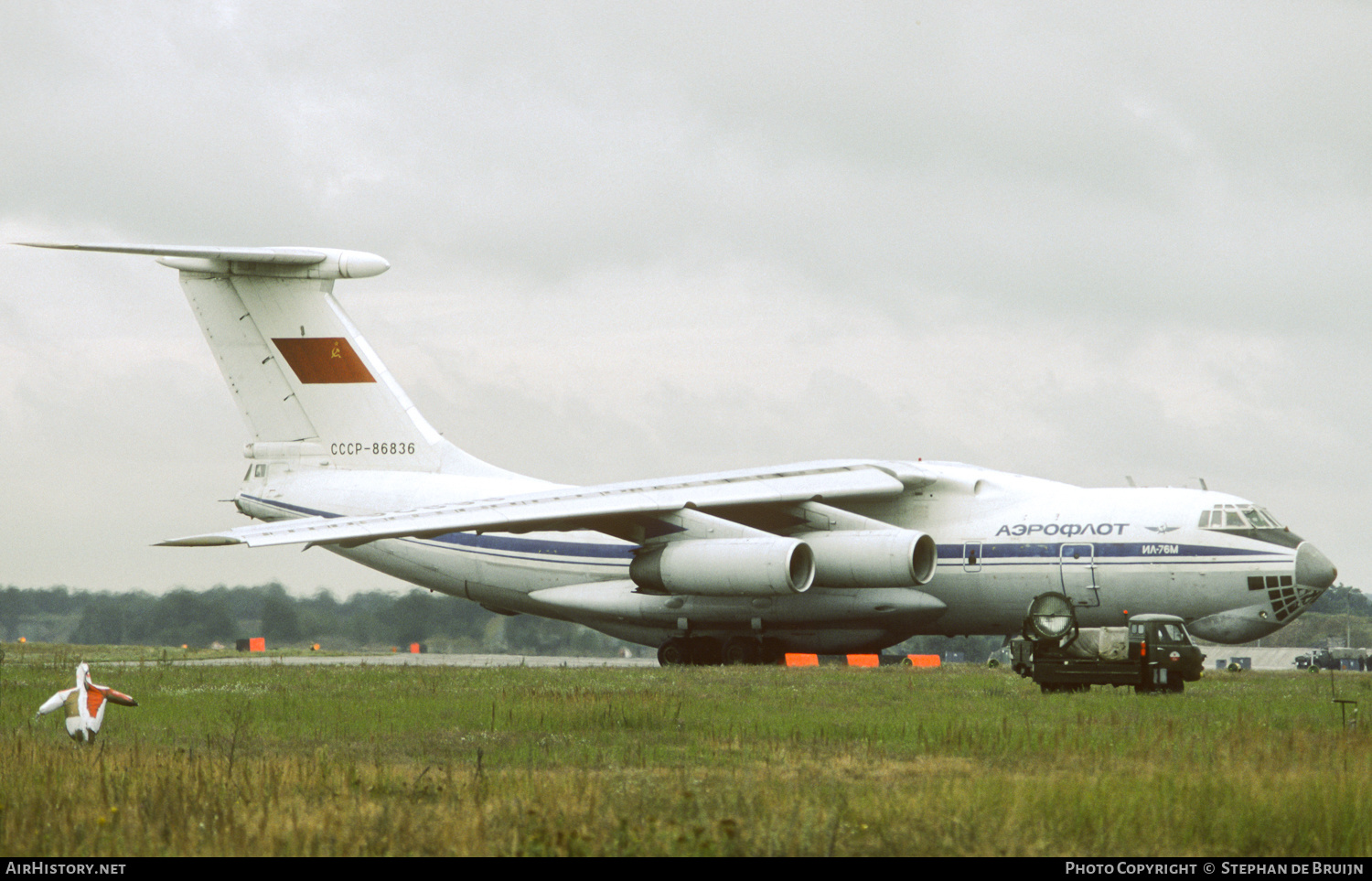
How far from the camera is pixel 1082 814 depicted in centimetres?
618

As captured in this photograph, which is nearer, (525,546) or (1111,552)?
(1111,552)

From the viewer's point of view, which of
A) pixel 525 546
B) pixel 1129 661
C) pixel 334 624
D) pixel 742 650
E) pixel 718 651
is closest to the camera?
pixel 1129 661

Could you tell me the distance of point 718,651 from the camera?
874 inches

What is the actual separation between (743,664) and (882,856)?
15938mm

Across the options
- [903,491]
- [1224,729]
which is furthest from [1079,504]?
[1224,729]

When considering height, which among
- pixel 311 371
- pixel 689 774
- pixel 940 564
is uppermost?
pixel 311 371

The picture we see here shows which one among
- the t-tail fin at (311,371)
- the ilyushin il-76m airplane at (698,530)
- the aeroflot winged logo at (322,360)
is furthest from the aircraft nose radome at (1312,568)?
the aeroflot winged logo at (322,360)

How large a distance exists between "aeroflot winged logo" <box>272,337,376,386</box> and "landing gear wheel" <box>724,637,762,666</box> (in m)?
7.48

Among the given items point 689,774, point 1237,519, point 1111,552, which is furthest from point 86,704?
point 1237,519

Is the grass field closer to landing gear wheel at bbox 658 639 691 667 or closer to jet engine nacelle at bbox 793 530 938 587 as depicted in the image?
jet engine nacelle at bbox 793 530 938 587

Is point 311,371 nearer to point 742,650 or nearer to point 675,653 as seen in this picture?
point 675,653

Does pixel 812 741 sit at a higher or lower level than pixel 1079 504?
lower

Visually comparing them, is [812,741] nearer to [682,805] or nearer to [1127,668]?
[682,805]

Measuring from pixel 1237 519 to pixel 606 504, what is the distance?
334 inches
